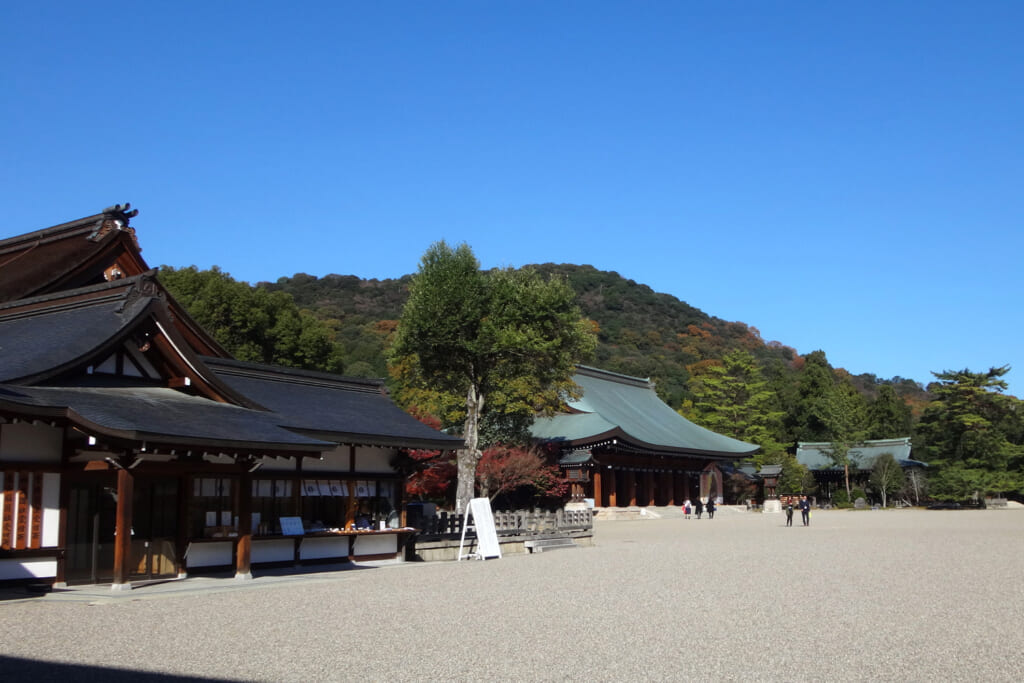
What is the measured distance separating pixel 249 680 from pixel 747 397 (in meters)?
66.5

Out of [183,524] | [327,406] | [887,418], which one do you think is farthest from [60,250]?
[887,418]

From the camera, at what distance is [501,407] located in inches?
1321

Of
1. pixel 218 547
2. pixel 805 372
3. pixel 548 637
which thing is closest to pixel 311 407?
pixel 218 547

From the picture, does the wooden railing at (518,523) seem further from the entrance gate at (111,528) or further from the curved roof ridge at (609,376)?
the curved roof ridge at (609,376)

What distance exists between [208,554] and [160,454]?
131 inches

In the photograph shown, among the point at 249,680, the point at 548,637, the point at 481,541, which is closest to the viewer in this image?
the point at 249,680

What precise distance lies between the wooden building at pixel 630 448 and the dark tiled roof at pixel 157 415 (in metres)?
26.9

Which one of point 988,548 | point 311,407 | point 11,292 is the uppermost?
point 11,292

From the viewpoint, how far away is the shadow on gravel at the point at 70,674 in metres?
7.86

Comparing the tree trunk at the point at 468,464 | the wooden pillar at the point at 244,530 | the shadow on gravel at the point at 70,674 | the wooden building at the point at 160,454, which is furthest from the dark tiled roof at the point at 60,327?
the tree trunk at the point at 468,464

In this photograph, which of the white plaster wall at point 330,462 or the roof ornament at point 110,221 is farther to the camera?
the roof ornament at point 110,221

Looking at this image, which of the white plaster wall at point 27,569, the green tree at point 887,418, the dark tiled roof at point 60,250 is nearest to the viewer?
the white plaster wall at point 27,569

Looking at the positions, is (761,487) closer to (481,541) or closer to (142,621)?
(481,541)

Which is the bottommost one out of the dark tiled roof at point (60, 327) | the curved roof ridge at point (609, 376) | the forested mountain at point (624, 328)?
the dark tiled roof at point (60, 327)
